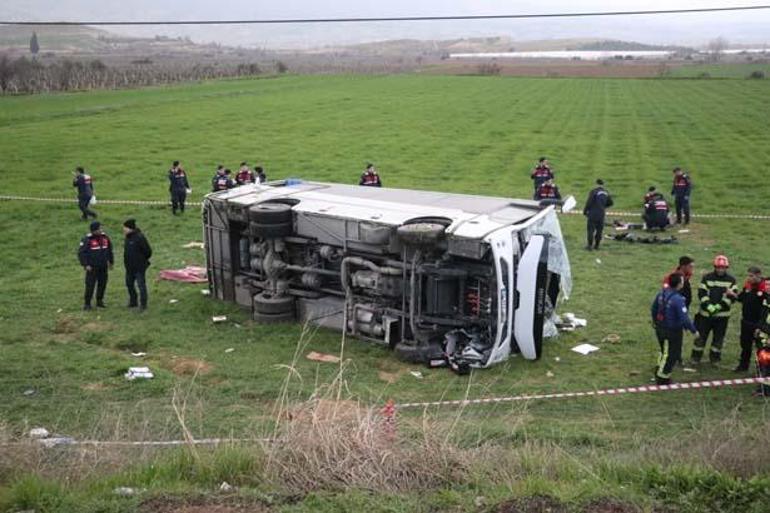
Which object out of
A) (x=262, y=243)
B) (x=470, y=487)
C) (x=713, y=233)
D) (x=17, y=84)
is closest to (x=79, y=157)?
(x=262, y=243)

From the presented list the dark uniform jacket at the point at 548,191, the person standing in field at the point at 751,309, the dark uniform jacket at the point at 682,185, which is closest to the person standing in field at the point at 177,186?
the dark uniform jacket at the point at 548,191

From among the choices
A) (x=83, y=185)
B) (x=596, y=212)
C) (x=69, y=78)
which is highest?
(x=69, y=78)

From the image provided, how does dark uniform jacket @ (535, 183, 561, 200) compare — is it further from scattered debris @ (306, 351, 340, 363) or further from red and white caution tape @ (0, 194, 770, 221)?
scattered debris @ (306, 351, 340, 363)

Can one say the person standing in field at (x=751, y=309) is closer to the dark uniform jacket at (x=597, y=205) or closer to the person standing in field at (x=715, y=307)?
the person standing in field at (x=715, y=307)

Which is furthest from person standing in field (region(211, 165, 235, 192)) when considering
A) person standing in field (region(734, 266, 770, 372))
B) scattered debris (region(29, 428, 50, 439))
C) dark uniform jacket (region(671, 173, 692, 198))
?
person standing in field (region(734, 266, 770, 372))

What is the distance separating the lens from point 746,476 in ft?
21.9

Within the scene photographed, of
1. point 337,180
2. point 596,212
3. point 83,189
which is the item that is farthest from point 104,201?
point 596,212

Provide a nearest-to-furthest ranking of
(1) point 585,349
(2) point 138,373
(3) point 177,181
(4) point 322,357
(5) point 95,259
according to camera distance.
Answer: (2) point 138,373 < (4) point 322,357 < (1) point 585,349 < (5) point 95,259 < (3) point 177,181

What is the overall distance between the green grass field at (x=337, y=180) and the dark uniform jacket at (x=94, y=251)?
3.05 feet

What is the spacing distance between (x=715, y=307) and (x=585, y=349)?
2042 millimetres

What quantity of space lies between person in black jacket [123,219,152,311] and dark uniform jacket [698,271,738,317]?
31.3 feet

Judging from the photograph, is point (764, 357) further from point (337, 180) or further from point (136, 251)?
point (337, 180)

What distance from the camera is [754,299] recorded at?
37.0 feet

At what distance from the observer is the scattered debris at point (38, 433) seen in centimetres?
860
